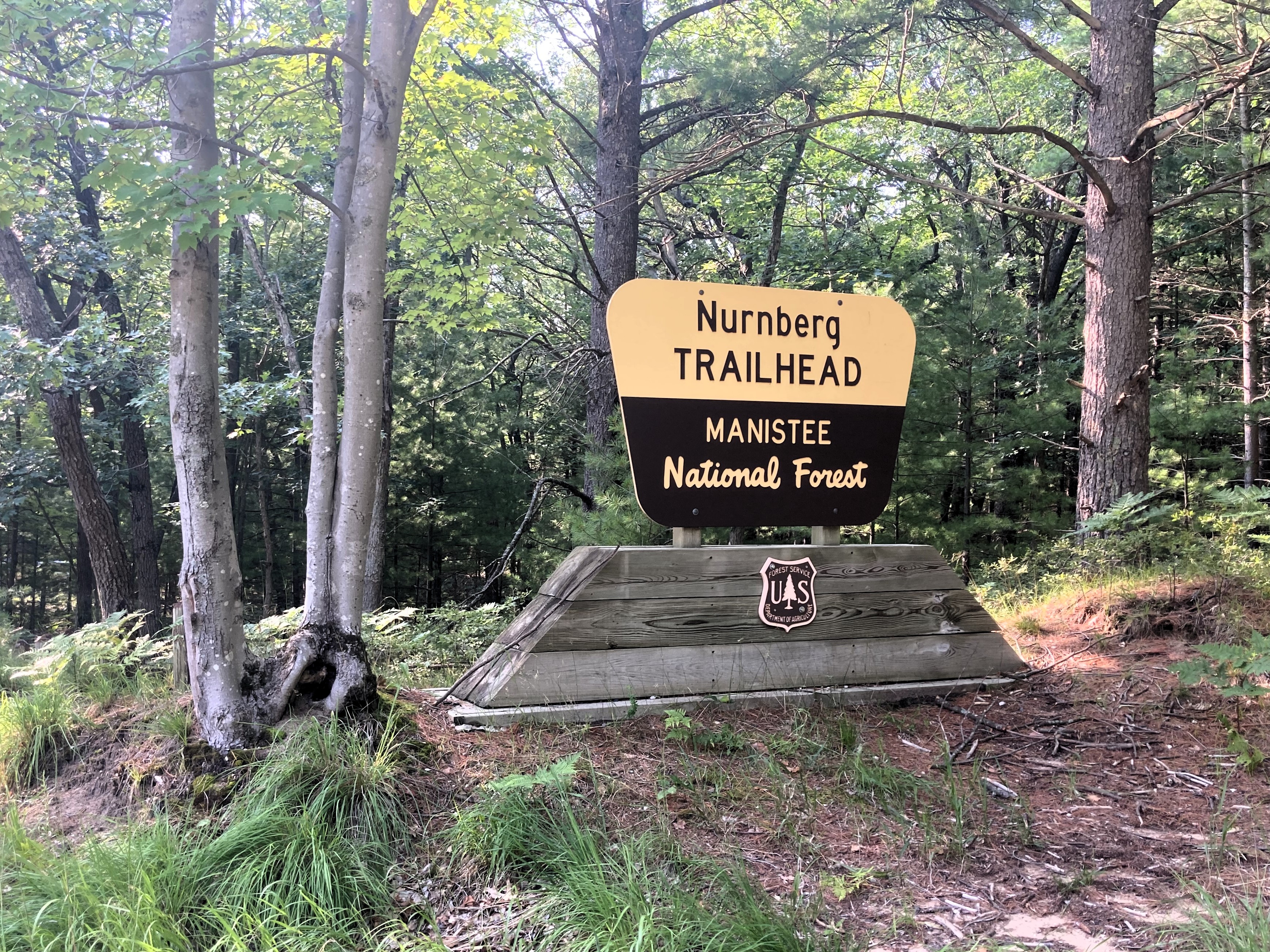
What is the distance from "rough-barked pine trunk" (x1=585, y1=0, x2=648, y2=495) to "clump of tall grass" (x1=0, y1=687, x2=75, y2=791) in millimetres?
5119

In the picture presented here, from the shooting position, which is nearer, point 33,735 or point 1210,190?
point 33,735

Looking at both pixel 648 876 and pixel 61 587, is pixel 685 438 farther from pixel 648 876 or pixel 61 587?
pixel 61 587

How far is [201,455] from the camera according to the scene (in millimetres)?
3223

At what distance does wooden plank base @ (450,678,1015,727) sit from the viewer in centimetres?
385

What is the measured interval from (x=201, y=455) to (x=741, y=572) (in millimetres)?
2746

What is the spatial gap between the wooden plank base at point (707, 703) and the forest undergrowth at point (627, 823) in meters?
0.10

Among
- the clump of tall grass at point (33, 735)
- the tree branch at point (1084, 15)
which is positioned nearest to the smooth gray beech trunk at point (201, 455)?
the clump of tall grass at point (33, 735)

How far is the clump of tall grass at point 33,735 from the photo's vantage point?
338 cm

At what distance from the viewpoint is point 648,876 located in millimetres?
2537

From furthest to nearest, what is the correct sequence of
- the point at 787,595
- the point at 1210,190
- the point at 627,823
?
the point at 1210,190
the point at 787,595
the point at 627,823

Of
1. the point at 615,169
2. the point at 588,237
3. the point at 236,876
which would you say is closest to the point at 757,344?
the point at 236,876

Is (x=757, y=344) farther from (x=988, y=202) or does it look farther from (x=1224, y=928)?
(x=1224, y=928)

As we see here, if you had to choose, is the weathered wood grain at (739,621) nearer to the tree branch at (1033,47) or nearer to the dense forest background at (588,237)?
the dense forest background at (588,237)

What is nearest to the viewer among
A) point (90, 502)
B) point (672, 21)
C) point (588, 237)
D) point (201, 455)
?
point (201, 455)
